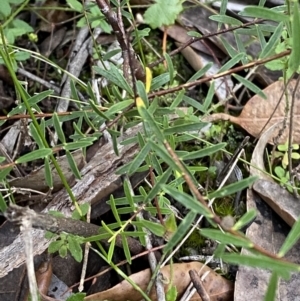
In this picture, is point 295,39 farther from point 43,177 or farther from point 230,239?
point 43,177

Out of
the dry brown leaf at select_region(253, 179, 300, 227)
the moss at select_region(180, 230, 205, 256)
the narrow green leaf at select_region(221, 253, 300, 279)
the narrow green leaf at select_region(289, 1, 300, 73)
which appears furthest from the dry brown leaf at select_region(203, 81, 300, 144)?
the narrow green leaf at select_region(221, 253, 300, 279)

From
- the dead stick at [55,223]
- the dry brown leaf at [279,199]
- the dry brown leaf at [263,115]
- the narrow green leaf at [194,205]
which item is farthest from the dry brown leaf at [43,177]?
the narrow green leaf at [194,205]

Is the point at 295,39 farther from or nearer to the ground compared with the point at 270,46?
farther from the ground

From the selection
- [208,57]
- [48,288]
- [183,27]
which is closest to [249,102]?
[208,57]

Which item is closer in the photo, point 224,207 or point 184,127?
point 184,127

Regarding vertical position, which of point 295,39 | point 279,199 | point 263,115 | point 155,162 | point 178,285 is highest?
point 295,39

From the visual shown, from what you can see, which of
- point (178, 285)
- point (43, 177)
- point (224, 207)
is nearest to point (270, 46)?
point (224, 207)

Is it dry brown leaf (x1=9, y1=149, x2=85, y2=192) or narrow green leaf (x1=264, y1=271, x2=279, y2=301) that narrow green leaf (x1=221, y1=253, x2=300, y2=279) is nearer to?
narrow green leaf (x1=264, y1=271, x2=279, y2=301)

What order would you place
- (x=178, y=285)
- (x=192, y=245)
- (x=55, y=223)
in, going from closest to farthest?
(x=55, y=223), (x=178, y=285), (x=192, y=245)
